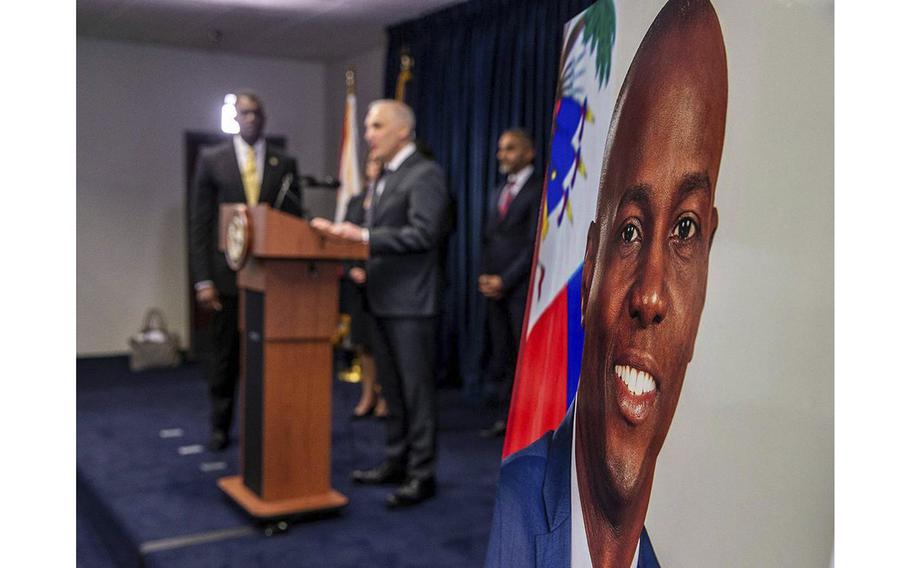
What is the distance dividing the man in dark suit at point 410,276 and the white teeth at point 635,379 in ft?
7.31

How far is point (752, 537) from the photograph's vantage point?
2.36 feet

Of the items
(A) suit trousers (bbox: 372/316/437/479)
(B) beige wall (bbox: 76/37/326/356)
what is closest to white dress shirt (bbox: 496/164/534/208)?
(A) suit trousers (bbox: 372/316/437/479)

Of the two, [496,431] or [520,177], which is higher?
[520,177]

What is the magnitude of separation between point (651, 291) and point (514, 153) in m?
3.69

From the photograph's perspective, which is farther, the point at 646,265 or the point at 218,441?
the point at 218,441

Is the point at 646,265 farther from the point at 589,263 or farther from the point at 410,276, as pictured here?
the point at 410,276

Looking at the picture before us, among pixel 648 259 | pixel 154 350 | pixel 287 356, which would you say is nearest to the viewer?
pixel 648 259

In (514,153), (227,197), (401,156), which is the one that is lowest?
(227,197)

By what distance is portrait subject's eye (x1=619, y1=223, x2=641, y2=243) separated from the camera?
920 millimetres

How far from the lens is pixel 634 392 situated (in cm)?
90

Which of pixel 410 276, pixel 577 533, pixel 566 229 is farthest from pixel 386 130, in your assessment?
pixel 577 533

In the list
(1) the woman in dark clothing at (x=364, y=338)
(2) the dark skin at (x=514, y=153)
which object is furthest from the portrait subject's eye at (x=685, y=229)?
(1) the woman in dark clothing at (x=364, y=338)
